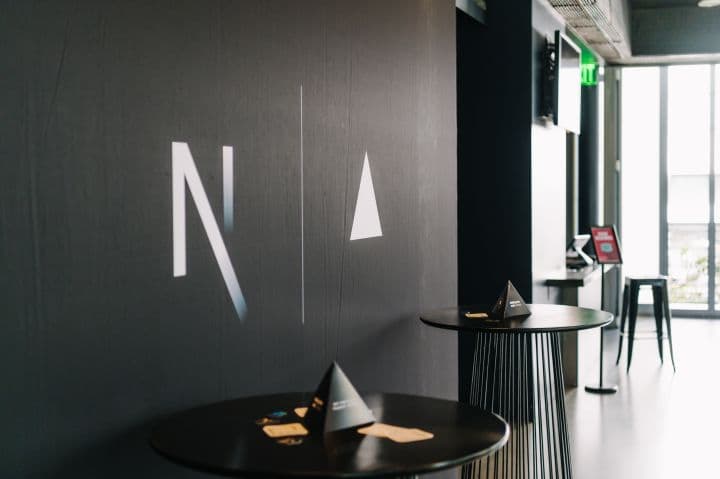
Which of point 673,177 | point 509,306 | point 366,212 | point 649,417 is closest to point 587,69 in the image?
point 673,177

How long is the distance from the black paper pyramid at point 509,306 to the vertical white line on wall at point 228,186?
4.65 ft

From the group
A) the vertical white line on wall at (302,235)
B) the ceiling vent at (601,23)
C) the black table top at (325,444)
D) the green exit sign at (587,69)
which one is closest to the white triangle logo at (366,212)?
the vertical white line on wall at (302,235)

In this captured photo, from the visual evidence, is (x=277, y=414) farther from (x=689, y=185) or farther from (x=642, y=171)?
(x=689, y=185)

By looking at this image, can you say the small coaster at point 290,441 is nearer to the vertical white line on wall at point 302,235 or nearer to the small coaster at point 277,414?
the small coaster at point 277,414

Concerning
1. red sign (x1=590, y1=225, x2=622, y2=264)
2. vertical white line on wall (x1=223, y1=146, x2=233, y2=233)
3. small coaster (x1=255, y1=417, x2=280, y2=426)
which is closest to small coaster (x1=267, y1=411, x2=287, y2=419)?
small coaster (x1=255, y1=417, x2=280, y2=426)

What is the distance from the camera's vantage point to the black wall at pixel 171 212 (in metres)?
1.67

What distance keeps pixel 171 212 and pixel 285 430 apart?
0.60m

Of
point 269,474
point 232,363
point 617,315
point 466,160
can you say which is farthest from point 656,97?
point 269,474

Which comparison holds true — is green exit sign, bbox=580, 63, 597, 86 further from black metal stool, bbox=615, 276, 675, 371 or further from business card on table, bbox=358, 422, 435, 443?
business card on table, bbox=358, 422, 435, 443

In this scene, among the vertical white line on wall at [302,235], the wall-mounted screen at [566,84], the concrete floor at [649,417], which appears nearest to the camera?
the vertical white line on wall at [302,235]

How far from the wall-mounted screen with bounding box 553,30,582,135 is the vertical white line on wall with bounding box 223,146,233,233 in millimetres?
3687

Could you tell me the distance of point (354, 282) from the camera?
9.96 ft

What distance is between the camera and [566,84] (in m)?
5.86

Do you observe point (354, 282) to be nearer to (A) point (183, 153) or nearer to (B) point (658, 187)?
(A) point (183, 153)
